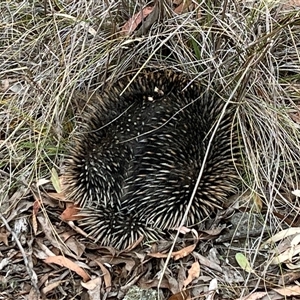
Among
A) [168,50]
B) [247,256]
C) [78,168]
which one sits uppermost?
[168,50]

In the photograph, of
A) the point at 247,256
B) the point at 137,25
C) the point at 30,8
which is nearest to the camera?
the point at 247,256

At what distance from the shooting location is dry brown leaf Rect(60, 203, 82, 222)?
2781mm

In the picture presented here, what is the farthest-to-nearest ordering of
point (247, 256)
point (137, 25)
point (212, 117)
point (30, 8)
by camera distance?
1. point (30, 8)
2. point (137, 25)
3. point (212, 117)
4. point (247, 256)

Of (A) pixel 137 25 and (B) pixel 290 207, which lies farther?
(A) pixel 137 25

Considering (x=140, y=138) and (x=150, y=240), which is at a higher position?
(x=140, y=138)

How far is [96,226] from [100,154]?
0.93ft

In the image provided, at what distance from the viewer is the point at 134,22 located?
295 cm

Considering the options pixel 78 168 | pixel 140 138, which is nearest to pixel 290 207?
pixel 140 138

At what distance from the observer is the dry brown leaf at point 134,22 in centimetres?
294

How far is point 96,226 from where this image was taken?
2674 millimetres

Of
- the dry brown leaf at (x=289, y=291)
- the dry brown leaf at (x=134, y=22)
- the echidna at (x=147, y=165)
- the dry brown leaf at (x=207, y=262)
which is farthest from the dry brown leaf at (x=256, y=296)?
the dry brown leaf at (x=134, y=22)

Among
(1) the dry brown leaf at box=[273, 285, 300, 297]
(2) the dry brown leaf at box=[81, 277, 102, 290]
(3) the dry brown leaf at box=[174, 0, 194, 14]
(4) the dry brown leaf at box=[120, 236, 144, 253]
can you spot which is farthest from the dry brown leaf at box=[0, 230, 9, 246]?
(3) the dry brown leaf at box=[174, 0, 194, 14]

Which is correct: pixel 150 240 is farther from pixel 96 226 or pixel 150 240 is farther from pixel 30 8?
pixel 30 8

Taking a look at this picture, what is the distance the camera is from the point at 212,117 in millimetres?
2781
